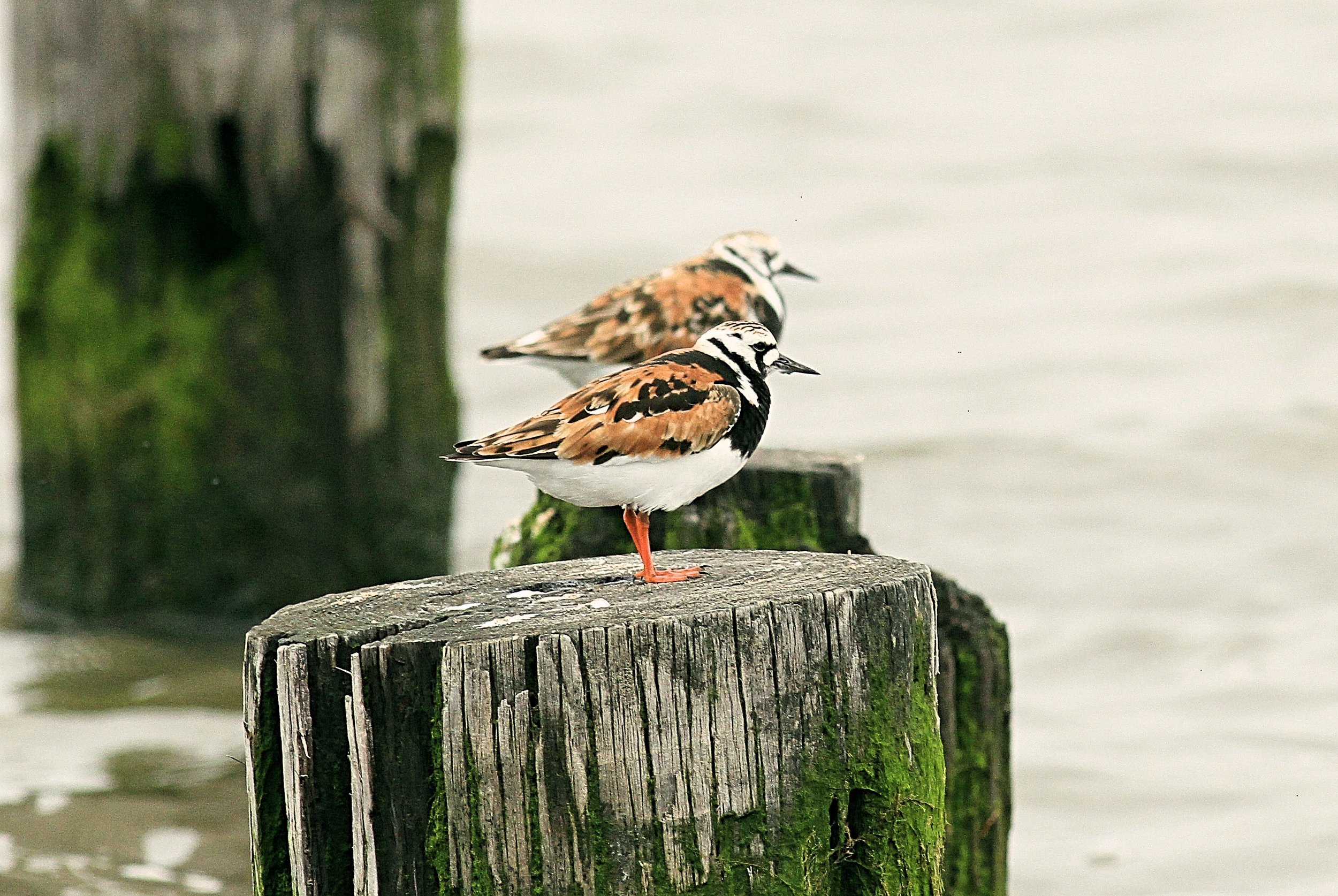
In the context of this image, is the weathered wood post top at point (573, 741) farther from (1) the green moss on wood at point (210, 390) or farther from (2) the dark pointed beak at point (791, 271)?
(1) the green moss on wood at point (210, 390)

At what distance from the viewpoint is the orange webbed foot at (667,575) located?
351 cm

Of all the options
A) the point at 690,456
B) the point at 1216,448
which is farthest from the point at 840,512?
the point at 1216,448

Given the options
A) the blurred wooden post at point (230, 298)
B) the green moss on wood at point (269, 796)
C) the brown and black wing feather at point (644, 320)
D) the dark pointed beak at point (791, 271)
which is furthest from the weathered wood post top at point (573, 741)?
the blurred wooden post at point (230, 298)

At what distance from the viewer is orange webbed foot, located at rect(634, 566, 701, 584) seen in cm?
351

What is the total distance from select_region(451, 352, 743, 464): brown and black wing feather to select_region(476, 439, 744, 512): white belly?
2 cm

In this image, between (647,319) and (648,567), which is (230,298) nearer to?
(647,319)

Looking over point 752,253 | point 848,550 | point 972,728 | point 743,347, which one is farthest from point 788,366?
point 752,253

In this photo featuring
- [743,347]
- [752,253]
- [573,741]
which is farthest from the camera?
[752,253]

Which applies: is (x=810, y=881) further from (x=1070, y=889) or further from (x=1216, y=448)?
(x=1216, y=448)

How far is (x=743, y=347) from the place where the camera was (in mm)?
3928

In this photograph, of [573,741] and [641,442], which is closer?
[573,741]

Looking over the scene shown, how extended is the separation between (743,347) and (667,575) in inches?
25.3

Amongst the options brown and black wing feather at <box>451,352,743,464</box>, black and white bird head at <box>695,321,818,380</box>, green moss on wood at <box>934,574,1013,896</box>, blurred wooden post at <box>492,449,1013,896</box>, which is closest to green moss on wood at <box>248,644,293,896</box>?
brown and black wing feather at <box>451,352,743,464</box>

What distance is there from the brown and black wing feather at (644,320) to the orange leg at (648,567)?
1.55m
